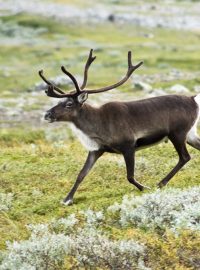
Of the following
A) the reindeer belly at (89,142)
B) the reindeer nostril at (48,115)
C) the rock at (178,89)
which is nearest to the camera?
the reindeer belly at (89,142)

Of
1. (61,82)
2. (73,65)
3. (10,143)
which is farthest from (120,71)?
(10,143)

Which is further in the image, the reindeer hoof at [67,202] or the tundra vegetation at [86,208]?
the reindeer hoof at [67,202]

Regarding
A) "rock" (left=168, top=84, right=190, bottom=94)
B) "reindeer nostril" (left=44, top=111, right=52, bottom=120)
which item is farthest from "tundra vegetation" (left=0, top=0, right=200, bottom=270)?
"rock" (left=168, top=84, right=190, bottom=94)

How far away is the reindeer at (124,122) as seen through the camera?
466 inches

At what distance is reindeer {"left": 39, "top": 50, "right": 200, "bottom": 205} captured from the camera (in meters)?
11.8

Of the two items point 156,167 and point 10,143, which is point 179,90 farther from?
point 156,167

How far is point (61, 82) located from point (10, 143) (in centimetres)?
1677

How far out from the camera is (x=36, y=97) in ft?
107

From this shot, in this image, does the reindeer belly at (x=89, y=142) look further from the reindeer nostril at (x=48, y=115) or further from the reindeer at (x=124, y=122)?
the reindeer nostril at (x=48, y=115)

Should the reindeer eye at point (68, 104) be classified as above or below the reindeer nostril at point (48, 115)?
above

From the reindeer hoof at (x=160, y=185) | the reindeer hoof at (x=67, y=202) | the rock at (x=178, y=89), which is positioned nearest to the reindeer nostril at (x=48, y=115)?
the reindeer hoof at (x=67, y=202)

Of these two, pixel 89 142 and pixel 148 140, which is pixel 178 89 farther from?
pixel 89 142

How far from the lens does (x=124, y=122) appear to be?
39.0ft

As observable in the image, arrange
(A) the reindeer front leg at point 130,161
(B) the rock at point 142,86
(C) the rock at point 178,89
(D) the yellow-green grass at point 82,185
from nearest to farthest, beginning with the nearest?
1. (D) the yellow-green grass at point 82,185
2. (A) the reindeer front leg at point 130,161
3. (C) the rock at point 178,89
4. (B) the rock at point 142,86
